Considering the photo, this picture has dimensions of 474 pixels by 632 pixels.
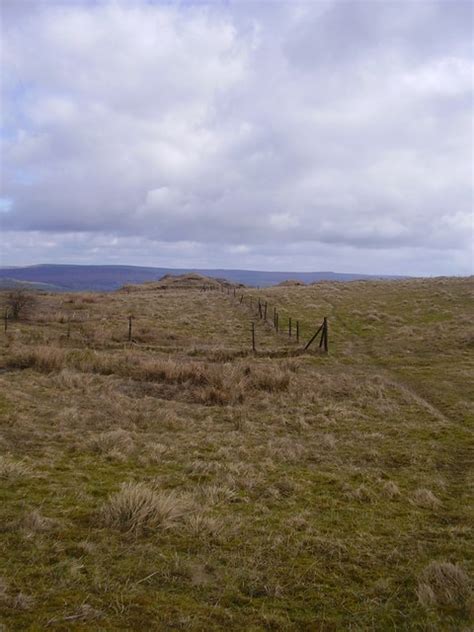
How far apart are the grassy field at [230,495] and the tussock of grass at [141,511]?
23 millimetres

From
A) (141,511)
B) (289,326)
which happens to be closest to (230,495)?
(141,511)

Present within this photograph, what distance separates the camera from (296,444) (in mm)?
10461

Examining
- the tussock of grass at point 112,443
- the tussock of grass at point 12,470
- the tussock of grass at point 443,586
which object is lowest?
the tussock of grass at point 112,443

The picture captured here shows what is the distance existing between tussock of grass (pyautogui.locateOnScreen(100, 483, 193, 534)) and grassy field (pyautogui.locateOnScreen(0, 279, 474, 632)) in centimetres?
2

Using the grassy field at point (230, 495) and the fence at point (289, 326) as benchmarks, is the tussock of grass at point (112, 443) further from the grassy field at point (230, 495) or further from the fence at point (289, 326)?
the fence at point (289, 326)

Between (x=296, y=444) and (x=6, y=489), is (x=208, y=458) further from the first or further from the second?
(x=6, y=489)

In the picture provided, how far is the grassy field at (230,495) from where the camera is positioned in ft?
15.6

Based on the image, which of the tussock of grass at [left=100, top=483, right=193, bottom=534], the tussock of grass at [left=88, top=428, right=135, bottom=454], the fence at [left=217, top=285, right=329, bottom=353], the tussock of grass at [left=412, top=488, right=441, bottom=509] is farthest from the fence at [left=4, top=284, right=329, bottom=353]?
the tussock of grass at [left=100, top=483, right=193, bottom=534]

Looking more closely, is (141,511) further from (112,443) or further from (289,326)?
(289,326)

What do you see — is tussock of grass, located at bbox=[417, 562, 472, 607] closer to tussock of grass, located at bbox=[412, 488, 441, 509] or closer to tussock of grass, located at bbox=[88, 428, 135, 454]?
tussock of grass, located at bbox=[412, 488, 441, 509]

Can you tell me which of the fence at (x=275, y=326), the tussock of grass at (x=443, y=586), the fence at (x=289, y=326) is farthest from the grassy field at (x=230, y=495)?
the fence at (x=275, y=326)

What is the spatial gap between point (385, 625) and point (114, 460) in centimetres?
571

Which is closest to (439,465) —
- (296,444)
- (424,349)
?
(296,444)

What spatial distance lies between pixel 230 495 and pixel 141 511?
1.64 meters
